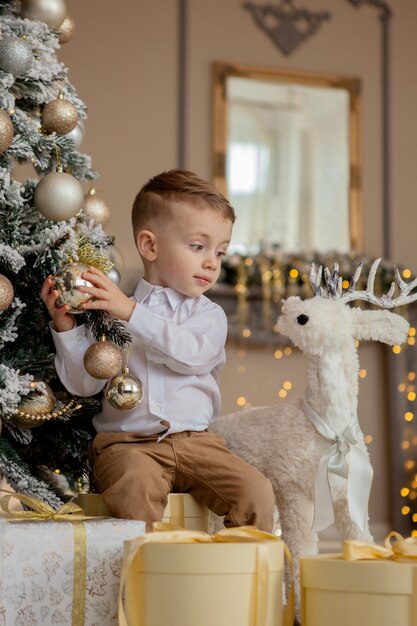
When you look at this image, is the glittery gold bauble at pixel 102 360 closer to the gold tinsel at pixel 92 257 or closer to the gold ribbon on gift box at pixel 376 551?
the gold tinsel at pixel 92 257

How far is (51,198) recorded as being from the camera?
1.67 m

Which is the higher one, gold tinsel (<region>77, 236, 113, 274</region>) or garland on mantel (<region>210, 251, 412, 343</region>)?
gold tinsel (<region>77, 236, 113, 274</region>)

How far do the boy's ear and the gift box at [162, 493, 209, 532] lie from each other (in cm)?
48

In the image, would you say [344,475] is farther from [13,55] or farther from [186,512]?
[13,55]

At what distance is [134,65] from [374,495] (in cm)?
234

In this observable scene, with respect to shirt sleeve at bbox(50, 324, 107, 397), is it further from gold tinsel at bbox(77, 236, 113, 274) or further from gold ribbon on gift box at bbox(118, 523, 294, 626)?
gold ribbon on gift box at bbox(118, 523, 294, 626)

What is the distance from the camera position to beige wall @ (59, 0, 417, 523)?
4.14m

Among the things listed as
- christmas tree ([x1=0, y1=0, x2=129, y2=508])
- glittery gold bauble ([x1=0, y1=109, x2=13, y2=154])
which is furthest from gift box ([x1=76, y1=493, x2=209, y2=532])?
glittery gold bauble ([x1=0, y1=109, x2=13, y2=154])

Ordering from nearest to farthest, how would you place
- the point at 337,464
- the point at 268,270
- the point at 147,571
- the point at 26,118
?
the point at 147,571, the point at 337,464, the point at 26,118, the point at 268,270

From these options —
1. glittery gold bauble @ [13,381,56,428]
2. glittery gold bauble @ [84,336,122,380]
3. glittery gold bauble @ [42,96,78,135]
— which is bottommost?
glittery gold bauble @ [13,381,56,428]

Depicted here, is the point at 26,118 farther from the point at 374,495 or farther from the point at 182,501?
the point at 374,495

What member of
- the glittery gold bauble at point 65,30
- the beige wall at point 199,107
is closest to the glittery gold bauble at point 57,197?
the glittery gold bauble at point 65,30

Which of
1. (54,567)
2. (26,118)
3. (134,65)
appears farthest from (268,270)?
(54,567)

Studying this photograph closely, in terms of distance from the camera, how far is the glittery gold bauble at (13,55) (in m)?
1.73
